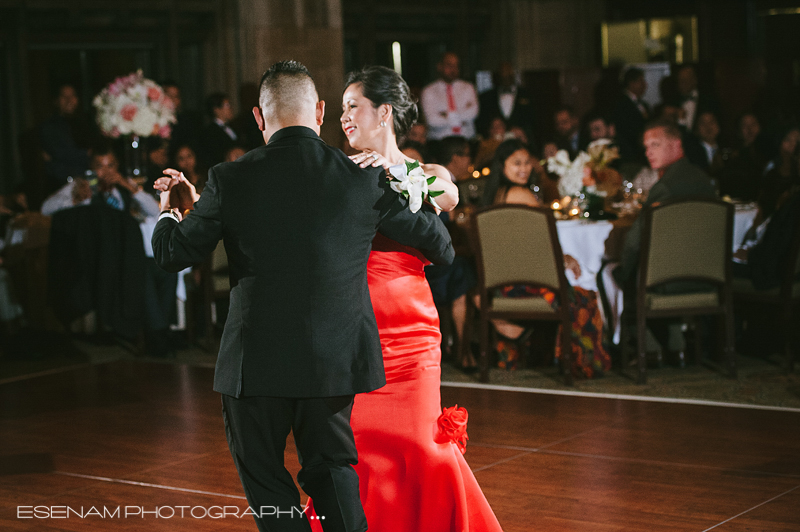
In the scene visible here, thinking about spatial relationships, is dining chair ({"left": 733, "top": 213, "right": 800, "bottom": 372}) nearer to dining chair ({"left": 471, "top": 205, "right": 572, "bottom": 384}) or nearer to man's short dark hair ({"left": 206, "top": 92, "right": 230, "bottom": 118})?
dining chair ({"left": 471, "top": 205, "right": 572, "bottom": 384})

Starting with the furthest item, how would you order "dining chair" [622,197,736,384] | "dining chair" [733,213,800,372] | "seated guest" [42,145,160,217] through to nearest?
"seated guest" [42,145,160,217] < "dining chair" [733,213,800,372] < "dining chair" [622,197,736,384]

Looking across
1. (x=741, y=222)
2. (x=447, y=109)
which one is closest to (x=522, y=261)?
(x=741, y=222)

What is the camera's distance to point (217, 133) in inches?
354

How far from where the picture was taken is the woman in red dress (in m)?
2.99

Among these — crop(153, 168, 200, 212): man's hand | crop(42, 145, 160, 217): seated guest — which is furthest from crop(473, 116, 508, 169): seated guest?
crop(153, 168, 200, 212): man's hand

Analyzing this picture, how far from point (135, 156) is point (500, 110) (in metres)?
4.18

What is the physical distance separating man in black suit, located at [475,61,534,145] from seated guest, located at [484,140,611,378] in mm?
4348

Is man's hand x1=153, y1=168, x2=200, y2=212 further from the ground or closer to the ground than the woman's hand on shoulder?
closer to the ground

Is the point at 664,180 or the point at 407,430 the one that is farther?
the point at 664,180

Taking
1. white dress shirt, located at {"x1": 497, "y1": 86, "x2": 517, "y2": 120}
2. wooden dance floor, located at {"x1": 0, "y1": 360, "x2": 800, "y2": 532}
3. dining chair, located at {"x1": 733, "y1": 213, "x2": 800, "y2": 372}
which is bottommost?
wooden dance floor, located at {"x1": 0, "y1": 360, "x2": 800, "y2": 532}

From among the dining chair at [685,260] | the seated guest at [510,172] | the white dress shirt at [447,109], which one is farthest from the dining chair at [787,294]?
the white dress shirt at [447,109]

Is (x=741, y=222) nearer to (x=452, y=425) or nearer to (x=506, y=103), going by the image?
(x=452, y=425)

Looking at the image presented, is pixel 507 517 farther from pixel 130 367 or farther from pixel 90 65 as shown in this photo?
pixel 90 65

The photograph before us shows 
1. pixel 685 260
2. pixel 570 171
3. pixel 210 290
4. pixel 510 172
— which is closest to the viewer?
pixel 685 260
